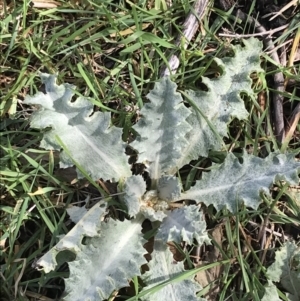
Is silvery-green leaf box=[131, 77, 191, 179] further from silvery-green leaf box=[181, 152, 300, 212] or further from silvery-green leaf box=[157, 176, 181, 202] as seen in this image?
silvery-green leaf box=[181, 152, 300, 212]

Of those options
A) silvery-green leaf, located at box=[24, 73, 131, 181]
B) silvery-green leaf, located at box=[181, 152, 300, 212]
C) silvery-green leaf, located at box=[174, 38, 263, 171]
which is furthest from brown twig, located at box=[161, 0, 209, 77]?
silvery-green leaf, located at box=[181, 152, 300, 212]

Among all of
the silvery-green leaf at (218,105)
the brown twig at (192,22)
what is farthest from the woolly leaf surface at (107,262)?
the brown twig at (192,22)

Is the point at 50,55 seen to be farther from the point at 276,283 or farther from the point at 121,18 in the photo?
the point at 276,283

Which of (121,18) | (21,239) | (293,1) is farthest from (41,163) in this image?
(293,1)

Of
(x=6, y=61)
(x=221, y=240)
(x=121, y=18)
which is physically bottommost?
(x=221, y=240)

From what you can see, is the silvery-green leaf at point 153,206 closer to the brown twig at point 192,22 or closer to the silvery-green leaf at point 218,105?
the silvery-green leaf at point 218,105

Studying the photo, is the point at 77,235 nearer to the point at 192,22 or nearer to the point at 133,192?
the point at 133,192
